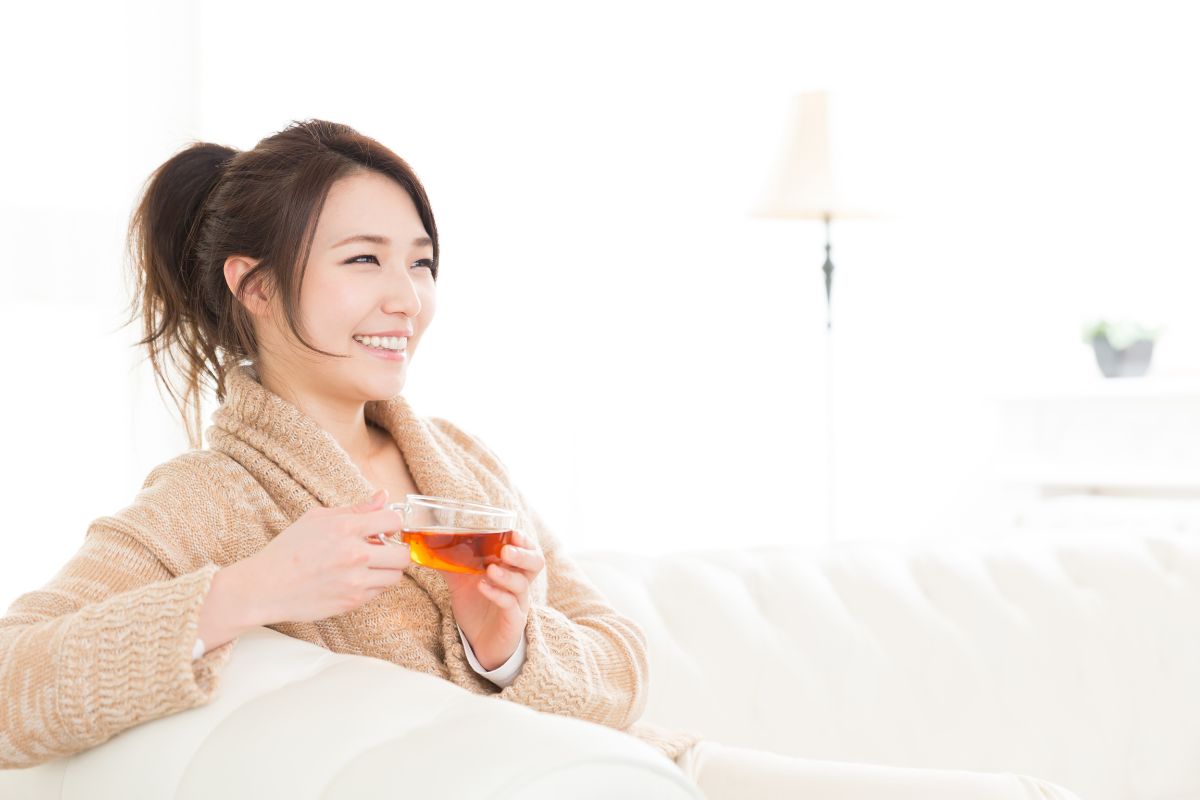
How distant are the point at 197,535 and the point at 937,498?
372 centimetres

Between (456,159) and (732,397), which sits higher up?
(456,159)

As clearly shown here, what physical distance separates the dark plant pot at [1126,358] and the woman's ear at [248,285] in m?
2.94

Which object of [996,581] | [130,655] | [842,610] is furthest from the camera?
[996,581]

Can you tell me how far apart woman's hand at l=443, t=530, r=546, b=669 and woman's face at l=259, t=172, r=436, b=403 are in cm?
23

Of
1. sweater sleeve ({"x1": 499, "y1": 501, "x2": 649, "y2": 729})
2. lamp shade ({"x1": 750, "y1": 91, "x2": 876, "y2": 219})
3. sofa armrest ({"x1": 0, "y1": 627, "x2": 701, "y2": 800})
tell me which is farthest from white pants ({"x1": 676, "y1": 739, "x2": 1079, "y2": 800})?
lamp shade ({"x1": 750, "y1": 91, "x2": 876, "y2": 219})

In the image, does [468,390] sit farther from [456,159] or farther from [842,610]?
[842,610]

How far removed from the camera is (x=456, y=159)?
139 inches

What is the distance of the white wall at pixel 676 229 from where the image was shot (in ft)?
9.66

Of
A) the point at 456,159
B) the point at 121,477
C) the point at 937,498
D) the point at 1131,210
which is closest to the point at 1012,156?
the point at 1131,210

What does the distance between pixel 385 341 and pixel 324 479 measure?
16cm

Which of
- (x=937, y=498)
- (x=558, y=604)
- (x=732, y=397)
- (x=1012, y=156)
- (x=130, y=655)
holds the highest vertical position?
(x=1012, y=156)

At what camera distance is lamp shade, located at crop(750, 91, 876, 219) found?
2.86 meters

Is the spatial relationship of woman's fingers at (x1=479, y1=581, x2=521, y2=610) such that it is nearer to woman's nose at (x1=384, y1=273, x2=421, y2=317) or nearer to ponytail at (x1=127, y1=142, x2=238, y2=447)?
woman's nose at (x1=384, y1=273, x2=421, y2=317)

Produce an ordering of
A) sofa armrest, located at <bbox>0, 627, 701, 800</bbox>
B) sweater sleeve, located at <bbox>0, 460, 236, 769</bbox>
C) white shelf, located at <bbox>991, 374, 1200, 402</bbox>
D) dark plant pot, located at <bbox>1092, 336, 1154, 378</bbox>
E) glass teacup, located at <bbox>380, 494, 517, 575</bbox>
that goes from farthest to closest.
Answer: dark plant pot, located at <bbox>1092, 336, 1154, 378</bbox> → white shelf, located at <bbox>991, 374, 1200, 402</bbox> → glass teacup, located at <bbox>380, 494, 517, 575</bbox> → sweater sleeve, located at <bbox>0, 460, 236, 769</bbox> → sofa armrest, located at <bbox>0, 627, 701, 800</bbox>
